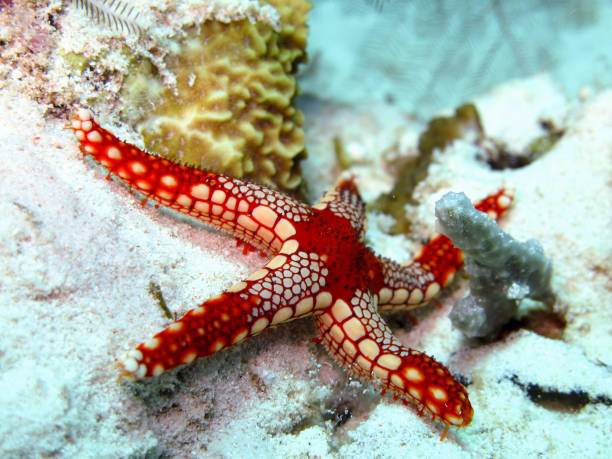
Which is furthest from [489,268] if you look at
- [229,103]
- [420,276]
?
[229,103]

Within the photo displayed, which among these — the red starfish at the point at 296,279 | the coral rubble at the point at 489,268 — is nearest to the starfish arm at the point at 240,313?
the red starfish at the point at 296,279

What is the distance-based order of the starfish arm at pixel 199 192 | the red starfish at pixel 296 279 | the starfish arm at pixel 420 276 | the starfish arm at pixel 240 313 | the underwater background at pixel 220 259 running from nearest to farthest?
the starfish arm at pixel 240 313
the underwater background at pixel 220 259
the red starfish at pixel 296 279
the starfish arm at pixel 199 192
the starfish arm at pixel 420 276

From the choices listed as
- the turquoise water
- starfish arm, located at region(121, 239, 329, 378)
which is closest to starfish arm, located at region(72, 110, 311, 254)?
starfish arm, located at region(121, 239, 329, 378)

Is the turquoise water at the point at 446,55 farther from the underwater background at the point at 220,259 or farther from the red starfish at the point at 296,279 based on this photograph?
the red starfish at the point at 296,279

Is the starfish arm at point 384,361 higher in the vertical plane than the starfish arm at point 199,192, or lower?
lower

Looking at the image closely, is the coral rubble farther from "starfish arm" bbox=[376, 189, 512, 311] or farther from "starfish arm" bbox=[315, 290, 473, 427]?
"starfish arm" bbox=[315, 290, 473, 427]

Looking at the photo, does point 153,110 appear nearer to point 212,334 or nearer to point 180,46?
point 180,46
